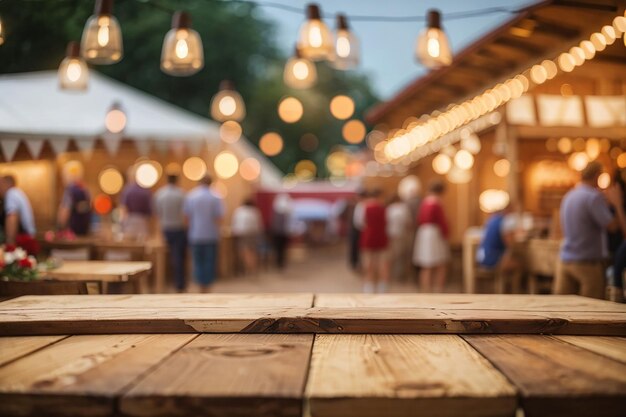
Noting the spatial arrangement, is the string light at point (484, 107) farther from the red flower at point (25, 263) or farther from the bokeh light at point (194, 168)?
the red flower at point (25, 263)

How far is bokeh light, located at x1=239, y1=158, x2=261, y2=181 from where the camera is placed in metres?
16.5

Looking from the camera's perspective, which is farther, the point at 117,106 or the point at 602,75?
the point at 117,106

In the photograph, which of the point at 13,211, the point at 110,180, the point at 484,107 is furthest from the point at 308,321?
the point at 110,180

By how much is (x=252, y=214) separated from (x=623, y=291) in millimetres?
7932

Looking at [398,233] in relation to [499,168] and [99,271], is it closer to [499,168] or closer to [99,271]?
[499,168]

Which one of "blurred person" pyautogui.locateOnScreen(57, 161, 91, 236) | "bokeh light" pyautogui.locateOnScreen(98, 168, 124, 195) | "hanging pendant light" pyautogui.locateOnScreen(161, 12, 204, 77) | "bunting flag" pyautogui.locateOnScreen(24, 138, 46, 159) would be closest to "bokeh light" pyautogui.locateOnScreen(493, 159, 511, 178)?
"bokeh light" pyautogui.locateOnScreen(98, 168, 124, 195)

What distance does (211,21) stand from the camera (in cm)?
2481

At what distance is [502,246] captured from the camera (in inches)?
336

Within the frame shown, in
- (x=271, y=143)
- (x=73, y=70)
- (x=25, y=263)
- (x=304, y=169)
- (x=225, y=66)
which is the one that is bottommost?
(x=25, y=263)

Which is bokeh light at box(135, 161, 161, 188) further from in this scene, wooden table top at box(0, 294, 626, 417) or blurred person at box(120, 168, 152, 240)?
wooden table top at box(0, 294, 626, 417)

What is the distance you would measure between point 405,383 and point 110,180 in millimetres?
13706

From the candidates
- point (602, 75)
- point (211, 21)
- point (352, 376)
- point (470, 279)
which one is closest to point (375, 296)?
point (352, 376)

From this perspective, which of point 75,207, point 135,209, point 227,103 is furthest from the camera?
point 135,209

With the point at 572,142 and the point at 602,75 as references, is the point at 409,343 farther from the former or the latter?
the point at 572,142
